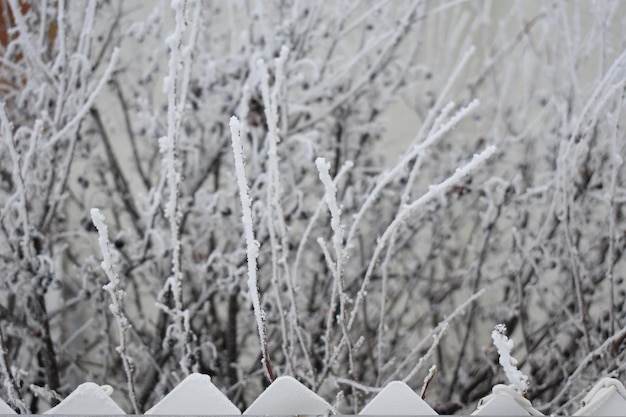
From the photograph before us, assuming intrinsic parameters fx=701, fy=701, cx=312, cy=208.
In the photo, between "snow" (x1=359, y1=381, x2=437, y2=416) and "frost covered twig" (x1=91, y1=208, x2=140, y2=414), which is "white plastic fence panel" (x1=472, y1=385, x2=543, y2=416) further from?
"frost covered twig" (x1=91, y1=208, x2=140, y2=414)

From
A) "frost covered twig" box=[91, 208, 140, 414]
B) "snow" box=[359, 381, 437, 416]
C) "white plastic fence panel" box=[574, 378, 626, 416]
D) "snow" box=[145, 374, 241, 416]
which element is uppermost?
"frost covered twig" box=[91, 208, 140, 414]

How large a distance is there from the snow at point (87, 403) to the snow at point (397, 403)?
350 mm


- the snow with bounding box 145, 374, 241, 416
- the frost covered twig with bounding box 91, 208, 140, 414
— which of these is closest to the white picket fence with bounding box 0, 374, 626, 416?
the snow with bounding box 145, 374, 241, 416

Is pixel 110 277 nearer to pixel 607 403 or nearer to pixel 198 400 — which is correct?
pixel 198 400

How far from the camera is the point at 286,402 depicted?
948mm

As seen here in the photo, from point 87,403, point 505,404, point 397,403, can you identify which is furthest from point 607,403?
point 87,403

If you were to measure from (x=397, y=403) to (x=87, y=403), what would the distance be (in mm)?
419

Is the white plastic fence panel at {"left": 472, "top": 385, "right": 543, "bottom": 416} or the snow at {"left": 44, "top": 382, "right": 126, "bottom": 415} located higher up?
the snow at {"left": 44, "top": 382, "right": 126, "bottom": 415}

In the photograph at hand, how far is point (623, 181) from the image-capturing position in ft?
7.59

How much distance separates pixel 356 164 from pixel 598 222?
83cm

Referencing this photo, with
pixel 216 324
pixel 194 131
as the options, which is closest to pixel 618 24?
pixel 194 131

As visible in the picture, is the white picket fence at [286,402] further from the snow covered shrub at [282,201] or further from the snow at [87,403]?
the snow covered shrub at [282,201]

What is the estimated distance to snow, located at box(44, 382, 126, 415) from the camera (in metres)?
0.94

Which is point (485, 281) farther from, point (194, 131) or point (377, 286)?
point (194, 131)
